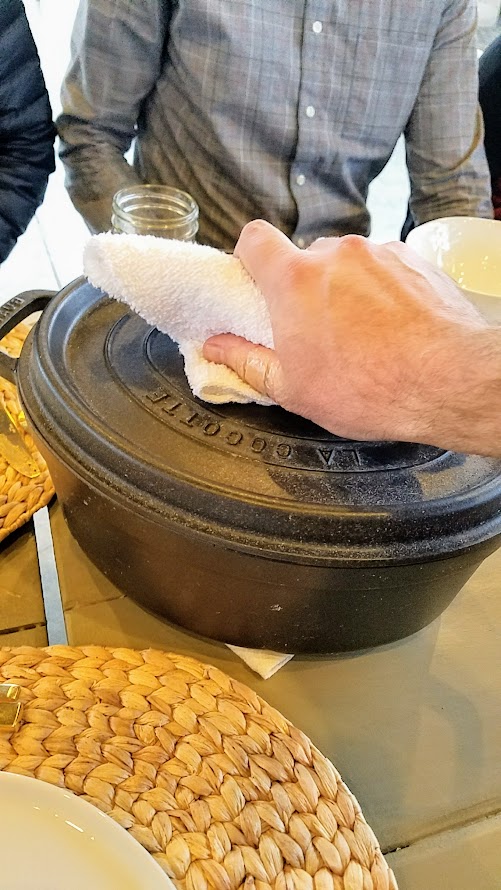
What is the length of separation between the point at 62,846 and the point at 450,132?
40.4 inches

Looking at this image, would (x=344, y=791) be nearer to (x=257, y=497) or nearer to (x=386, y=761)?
(x=386, y=761)

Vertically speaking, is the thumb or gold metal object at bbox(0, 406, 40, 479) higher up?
the thumb

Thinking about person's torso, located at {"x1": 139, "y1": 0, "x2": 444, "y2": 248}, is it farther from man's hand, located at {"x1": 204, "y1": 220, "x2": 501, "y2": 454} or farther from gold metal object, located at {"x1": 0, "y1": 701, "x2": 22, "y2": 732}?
gold metal object, located at {"x1": 0, "y1": 701, "x2": 22, "y2": 732}

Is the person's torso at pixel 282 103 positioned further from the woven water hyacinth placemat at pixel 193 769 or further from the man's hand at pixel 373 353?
the woven water hyacinth placemat at pixel 193 769

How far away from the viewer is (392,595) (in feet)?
1.62

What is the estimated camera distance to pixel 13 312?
0.59m

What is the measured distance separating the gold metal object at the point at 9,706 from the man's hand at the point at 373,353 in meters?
0.27

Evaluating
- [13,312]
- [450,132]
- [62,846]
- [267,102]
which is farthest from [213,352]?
[450,132]

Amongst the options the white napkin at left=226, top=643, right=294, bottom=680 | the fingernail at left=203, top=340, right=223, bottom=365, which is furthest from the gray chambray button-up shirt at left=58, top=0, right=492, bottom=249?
the white napkin at left=226, top=643, right=294, bottom=680

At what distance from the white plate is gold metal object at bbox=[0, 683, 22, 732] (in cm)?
6

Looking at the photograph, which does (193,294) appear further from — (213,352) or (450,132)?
(450,132)

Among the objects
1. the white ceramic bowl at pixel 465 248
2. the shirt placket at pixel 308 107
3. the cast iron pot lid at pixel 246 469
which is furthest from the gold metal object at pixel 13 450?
the shirt placket at pixel 308 107

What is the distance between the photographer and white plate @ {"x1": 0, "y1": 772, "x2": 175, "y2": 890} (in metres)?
0.37

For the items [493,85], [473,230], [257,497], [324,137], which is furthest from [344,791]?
[493,85]
